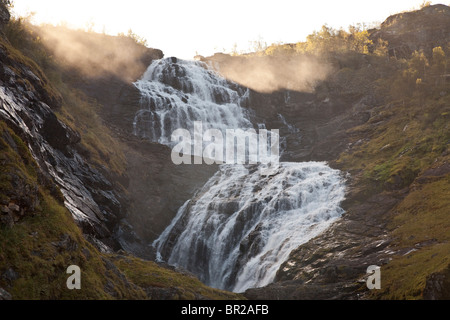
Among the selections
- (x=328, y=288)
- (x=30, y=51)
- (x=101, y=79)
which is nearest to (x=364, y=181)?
(x=328, y=288)

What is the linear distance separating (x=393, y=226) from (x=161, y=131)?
36587mm

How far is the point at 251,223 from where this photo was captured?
35938 millimetres

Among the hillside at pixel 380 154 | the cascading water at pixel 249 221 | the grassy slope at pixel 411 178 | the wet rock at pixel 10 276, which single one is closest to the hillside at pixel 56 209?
the wet rock at pixel 10 276

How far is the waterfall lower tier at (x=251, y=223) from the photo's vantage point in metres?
31.4

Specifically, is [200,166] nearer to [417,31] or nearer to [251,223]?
[251,223]

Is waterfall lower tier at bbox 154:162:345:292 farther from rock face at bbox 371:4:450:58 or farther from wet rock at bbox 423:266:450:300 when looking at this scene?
rock face at bbox 371:4:450:58

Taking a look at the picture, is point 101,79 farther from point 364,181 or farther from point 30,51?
point 364,181

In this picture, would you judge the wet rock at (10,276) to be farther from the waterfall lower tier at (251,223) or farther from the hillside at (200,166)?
the waterfall lower tier at (251,223)

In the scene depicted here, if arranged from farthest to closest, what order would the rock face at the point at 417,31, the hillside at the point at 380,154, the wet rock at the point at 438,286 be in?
the rock face at the point at 417,31
the hillside at the point at 380,154
the wet rock at the point at 438,286

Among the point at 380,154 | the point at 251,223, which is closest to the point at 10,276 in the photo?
the point at 251,223

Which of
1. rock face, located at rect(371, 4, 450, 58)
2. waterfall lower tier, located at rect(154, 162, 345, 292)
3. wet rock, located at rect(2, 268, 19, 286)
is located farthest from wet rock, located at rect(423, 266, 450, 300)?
rock face, located at rect(371, 4, 450, 58)

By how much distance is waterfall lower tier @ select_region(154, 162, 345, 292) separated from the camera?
31.4 m

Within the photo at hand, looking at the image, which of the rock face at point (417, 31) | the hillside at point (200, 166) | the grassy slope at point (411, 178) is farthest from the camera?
the rock face at point (417, 31)

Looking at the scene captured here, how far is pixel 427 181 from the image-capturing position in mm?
33031
